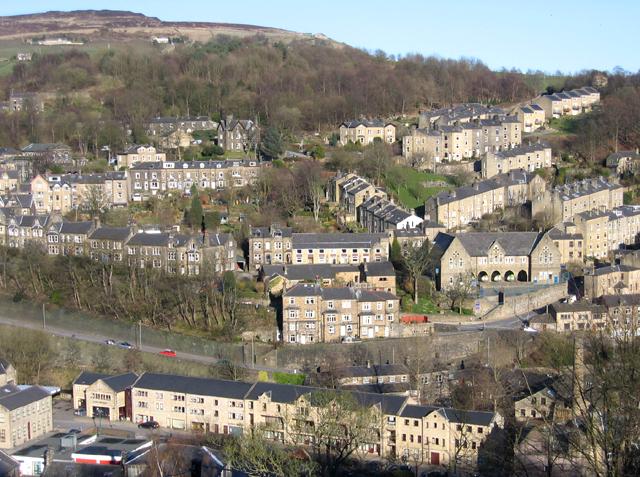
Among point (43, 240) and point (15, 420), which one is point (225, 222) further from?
Result: point (15, 420)

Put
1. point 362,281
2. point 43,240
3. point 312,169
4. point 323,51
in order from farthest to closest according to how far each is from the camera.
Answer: point 323,51 → point 312,169 → point 43,240 → point 362,281

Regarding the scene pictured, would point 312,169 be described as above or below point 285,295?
above

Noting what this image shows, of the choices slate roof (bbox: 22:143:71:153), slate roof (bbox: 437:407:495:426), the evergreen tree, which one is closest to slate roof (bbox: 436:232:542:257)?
slate roof (bbox: 437:407:495:426)

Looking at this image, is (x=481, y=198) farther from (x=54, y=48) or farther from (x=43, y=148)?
(x=54, y=48)

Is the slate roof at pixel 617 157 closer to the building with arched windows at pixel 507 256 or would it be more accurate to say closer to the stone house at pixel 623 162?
the stone house at pixel 623 162

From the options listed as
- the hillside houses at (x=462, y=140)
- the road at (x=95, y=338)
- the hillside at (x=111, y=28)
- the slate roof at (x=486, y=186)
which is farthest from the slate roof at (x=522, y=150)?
the hillside at (x=111, y=28)

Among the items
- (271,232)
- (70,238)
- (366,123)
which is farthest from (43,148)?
(271,232)

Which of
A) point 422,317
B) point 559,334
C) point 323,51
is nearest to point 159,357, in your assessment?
point 422,317
